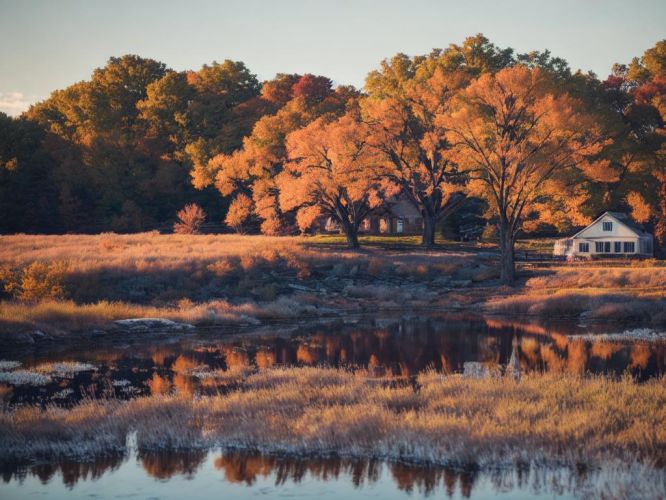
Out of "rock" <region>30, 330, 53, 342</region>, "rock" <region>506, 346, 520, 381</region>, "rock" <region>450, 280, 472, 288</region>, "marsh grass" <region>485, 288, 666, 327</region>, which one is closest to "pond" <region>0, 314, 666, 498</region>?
"rock" <region>506, 346, 520, 381</region>

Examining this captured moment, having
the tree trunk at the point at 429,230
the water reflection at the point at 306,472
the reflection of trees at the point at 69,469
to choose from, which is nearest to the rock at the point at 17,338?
the reflection of trees at the point at 69,469

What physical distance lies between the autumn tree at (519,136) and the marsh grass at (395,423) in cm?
3061

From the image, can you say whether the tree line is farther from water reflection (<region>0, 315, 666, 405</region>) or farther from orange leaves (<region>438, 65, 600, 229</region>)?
water reflection (<region>0, 315, 666, 405</region>)

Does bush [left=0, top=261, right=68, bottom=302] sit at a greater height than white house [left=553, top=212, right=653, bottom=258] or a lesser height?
lesser

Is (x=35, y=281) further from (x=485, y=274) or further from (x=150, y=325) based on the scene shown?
(x=485, y=274)

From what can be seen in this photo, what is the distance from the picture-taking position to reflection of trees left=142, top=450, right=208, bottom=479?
16359mm

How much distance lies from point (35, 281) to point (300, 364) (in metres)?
18.3

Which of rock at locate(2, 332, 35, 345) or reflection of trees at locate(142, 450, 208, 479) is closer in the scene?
reflection of trees at locate(142, 450, 208, 479)

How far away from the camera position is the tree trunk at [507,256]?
52812 millimetres

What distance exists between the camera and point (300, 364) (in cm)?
2836

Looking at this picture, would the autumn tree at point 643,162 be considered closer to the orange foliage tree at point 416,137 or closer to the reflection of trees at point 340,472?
the orange foliage tree at point 416,137

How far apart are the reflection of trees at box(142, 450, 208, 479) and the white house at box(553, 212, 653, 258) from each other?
191 ft

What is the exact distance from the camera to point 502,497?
14531mm

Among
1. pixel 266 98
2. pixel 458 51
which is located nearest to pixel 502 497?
pixel 458 51
